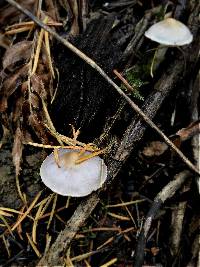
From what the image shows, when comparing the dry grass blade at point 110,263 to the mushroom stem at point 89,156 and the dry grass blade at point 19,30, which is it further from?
the dry grass blade at point 19,30

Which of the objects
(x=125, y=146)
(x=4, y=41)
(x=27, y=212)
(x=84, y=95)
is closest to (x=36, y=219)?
(x=27, y=212)

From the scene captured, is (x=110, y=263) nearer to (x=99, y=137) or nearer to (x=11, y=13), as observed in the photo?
(x=99, y=137)

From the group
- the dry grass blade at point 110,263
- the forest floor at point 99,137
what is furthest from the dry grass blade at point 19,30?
the dry grass blade at point 110,263

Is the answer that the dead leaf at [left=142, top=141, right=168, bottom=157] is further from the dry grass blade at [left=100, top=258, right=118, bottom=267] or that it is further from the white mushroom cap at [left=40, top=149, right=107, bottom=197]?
the dry grass blade at [left=100, top=258, right=118, bottom=267]

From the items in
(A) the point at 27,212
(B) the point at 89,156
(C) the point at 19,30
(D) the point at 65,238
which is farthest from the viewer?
(C) the point at 19,30

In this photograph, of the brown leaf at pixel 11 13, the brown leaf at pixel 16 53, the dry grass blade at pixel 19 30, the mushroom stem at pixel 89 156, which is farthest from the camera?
the brown leaf at pixel 11 13

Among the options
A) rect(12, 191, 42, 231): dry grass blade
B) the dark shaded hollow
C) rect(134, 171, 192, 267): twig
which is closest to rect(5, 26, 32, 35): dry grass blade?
the dark shaded hollow
